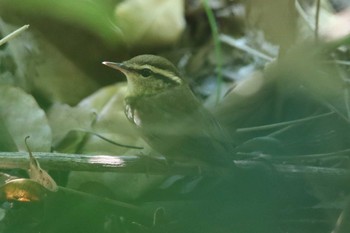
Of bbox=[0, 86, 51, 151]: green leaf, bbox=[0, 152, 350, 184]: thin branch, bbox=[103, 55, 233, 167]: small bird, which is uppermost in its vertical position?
bbox=[103, 55, 233, 167]: small bird

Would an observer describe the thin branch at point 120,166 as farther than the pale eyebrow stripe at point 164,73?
No

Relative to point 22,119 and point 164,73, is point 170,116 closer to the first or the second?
point 164,73

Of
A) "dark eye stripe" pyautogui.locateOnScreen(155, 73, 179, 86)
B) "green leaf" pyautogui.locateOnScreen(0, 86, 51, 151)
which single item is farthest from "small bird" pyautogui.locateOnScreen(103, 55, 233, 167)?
"green leaf" pyautogui.locateOnScreen(0, 86, 51, 151)

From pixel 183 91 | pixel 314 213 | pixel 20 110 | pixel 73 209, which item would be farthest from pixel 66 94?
pixel 73 209

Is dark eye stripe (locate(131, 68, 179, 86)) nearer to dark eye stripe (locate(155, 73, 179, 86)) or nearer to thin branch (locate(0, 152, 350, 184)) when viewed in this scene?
dark eye stripe (locate(155, 73, 179, 86))

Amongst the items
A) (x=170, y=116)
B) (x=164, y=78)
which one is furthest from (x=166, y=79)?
(x=170, y=116)

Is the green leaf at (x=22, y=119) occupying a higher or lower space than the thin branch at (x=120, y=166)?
lower

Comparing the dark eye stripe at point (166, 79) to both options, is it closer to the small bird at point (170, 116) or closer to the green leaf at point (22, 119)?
the small bird at point (170, 116)

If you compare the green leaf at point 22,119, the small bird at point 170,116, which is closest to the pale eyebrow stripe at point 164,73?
the small bird at point 170,116
